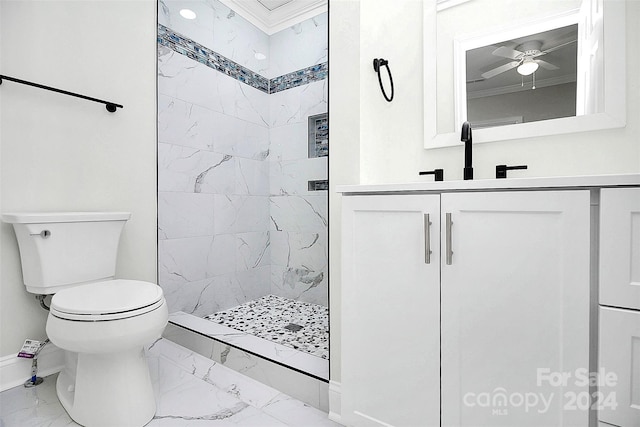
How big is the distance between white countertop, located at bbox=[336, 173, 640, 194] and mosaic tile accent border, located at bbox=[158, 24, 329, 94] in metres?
1.87

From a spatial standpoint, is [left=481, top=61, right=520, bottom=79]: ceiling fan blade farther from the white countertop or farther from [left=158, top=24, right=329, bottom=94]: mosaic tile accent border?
[left=158, top=24, right=329, bottom=94]: mosaic tile accent border

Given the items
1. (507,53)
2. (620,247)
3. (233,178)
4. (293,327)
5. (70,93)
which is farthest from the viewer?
(233,178)

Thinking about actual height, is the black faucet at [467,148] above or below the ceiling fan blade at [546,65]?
below

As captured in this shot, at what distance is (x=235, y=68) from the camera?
8.80 ft

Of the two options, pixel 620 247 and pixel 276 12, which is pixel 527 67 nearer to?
pixel 620 247

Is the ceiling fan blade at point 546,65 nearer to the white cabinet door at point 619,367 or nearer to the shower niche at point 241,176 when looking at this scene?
the white cabinet door at point 619,367

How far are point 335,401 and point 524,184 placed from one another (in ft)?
3.51

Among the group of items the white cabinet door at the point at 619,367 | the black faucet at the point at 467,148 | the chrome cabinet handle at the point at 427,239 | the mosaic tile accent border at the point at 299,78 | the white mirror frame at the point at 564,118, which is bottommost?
the white cabinet door at the point at 619,367

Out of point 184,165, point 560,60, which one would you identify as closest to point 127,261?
point 184,165

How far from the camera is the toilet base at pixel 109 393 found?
124cm

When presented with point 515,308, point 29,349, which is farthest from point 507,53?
point 29,349

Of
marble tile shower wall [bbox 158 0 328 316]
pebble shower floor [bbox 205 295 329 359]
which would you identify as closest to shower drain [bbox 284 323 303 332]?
pebble shower floor [bbox 205 295 329 359]

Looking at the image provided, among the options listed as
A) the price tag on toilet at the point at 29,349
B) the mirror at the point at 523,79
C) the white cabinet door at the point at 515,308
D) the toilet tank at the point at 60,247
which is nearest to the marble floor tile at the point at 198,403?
the price tag on toilet at the point at 29,349

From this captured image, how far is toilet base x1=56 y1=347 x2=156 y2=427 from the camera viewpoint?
1.24m
